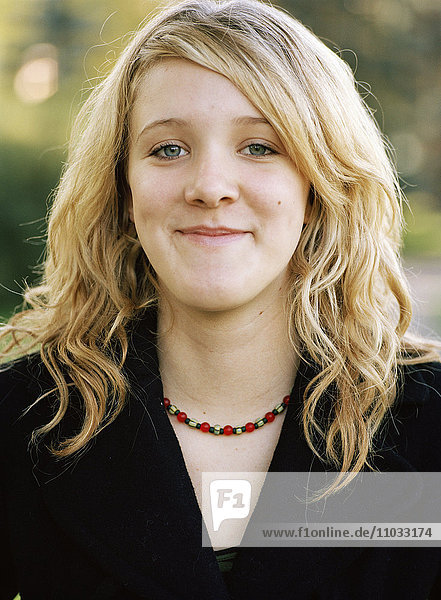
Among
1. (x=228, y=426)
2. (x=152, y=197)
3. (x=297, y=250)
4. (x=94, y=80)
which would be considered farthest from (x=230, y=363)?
(x=94, y=80)

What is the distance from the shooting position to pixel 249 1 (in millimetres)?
2172

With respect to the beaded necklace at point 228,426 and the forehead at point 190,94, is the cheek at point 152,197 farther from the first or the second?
the beaded necklace at point 228,426

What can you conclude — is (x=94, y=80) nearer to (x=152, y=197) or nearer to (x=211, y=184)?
(x=152, y=197)

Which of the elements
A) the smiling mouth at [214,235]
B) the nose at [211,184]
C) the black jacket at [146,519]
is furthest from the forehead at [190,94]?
the black jacket at [146,519]

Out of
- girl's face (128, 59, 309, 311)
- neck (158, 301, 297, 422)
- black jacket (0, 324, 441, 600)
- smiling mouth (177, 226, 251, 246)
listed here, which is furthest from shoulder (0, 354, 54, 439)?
smiling mouth (177, 226, 251, 246)

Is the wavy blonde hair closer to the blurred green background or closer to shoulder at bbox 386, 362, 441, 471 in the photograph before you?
shoulder at bbox 386, 362, 441, 471

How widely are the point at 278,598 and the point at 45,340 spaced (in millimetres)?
986

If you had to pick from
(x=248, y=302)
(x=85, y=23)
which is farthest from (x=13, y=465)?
(x=85, y=23)

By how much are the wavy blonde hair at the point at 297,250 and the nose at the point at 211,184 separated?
0.57 ft

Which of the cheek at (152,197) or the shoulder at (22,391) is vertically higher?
the cheek at (152,197)

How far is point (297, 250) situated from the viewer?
226 cm

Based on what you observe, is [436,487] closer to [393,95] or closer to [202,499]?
[202,499]

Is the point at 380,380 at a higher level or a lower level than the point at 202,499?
higher

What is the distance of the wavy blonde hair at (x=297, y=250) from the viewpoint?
6.59ft
